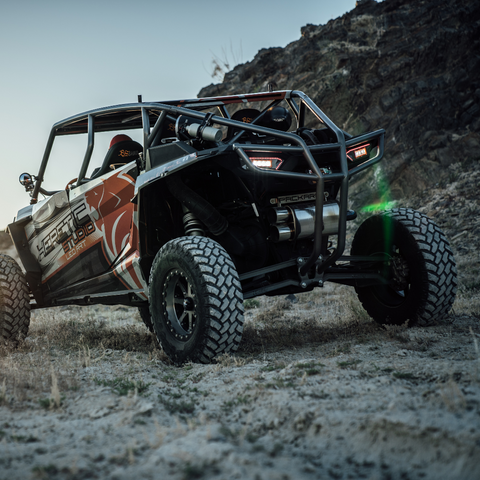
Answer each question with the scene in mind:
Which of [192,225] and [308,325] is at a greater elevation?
[192,225]

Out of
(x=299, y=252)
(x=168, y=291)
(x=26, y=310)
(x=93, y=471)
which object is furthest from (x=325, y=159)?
(x=26, y=310)

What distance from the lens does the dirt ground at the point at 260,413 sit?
5.38 ft

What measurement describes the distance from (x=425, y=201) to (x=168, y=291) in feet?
33.6

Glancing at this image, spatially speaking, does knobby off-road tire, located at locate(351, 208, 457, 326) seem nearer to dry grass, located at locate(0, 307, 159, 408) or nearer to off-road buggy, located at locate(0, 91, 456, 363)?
off-road buggy, located at locate(0, 91, 456, 363)

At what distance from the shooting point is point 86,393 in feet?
8.54

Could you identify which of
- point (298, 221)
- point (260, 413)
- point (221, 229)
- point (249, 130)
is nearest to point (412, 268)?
point (298, 221)

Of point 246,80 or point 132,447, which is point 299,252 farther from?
point 246,80

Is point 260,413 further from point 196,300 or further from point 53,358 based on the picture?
point 53,358

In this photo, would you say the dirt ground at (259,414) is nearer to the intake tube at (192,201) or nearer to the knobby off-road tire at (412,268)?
the knobby off-road tire at (412,268)

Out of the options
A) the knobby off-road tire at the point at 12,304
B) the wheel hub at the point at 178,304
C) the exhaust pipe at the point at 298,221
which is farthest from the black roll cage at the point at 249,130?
the knobby off-road tire at the point at 12,304

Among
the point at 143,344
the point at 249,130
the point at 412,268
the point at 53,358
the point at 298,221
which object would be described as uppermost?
the point at 249,130

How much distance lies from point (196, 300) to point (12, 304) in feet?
8.78

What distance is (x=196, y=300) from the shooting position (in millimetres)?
3285

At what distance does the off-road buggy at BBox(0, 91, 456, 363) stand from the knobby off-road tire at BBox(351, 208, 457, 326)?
0.01m
